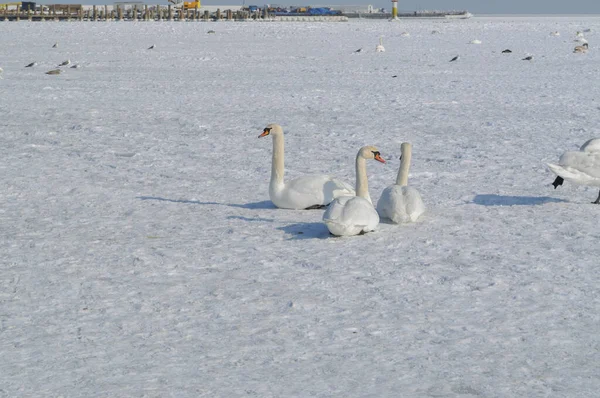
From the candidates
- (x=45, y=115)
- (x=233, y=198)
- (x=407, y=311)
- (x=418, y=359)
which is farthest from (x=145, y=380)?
(x=45, y=115)

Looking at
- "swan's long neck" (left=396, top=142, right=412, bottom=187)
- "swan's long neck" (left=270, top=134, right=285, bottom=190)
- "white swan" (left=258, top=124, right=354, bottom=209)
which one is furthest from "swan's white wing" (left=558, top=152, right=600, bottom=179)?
"swan's long neck" (left=270, top=134, right=285, bottom=190)

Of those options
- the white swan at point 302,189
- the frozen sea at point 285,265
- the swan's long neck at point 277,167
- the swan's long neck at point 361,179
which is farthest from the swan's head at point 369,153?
the swan's long neck at point 277,167

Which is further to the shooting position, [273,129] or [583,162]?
[273,129]

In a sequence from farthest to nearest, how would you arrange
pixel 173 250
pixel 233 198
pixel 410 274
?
pixel 233 198 → pixel 173 250 → pixel 410 274

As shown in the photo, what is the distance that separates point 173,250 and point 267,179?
8.03ft

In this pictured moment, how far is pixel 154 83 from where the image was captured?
17484 millimetres

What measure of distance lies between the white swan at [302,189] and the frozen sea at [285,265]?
4.6 inches

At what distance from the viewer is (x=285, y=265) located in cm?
520

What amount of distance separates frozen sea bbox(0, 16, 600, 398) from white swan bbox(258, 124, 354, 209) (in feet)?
0.38

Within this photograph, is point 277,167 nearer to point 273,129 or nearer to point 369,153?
point 273,129

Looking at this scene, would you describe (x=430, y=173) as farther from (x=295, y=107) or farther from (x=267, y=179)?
(x=295, y=107)

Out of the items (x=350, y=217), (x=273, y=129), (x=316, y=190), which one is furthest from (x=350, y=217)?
(x=273, y=129)

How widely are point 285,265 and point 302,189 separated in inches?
55.6

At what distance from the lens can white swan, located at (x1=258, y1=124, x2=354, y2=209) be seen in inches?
256
